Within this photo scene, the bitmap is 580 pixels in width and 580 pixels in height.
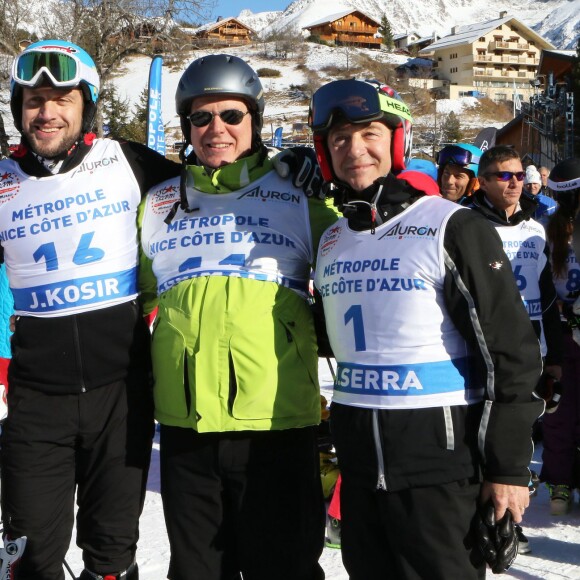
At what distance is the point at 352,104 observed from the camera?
2.25 m

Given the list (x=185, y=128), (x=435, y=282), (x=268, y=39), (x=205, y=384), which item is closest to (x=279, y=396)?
(x=205, y=384)

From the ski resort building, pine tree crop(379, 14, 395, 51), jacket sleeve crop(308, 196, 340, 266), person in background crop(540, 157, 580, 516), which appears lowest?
person in background crop(540, 157, 580, 516)

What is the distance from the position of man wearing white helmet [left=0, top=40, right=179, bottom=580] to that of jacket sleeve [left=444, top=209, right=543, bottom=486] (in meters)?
1.33

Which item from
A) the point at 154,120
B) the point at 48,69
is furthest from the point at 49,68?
the point at 154,120

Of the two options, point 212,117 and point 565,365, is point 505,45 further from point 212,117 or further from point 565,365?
point 212,117

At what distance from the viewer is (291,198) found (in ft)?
8.55

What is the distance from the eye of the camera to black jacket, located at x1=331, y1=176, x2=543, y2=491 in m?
2.01

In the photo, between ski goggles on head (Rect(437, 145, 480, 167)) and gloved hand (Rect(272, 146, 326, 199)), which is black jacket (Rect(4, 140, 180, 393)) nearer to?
gloved hand (Rect(272, 146, 326, 199))

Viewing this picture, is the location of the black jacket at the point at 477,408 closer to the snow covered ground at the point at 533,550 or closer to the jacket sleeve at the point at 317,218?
the jacket sleeve at the point at 317,218

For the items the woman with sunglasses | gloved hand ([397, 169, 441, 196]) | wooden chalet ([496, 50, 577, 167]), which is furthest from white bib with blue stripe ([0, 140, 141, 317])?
wooden chalet ([496, 50, 577, 167])

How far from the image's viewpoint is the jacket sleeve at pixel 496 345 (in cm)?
201

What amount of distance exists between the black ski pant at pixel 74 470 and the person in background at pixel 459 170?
3.31 m

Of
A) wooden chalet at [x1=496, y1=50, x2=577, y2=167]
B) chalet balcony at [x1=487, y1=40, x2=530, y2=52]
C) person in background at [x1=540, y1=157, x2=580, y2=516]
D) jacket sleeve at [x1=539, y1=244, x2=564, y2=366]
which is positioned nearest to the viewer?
jacket sleeve at [x1=539, y1=244, x2=564, y2=366]

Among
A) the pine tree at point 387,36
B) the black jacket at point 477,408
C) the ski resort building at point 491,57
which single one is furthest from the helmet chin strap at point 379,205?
the pine tree at point 387,36
